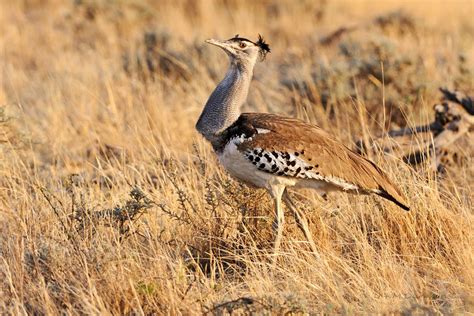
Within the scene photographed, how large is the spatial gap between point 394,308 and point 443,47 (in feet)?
20.0

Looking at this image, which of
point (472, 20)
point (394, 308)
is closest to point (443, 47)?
point (472, 20)

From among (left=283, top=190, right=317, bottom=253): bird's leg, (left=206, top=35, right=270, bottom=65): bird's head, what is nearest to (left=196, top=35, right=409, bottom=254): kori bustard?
(left=283, top=190, right=317, bottom=253): bird's leg

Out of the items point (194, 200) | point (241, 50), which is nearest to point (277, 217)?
point (194, 200)

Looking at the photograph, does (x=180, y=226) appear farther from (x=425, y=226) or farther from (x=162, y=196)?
(x=425, y=226)

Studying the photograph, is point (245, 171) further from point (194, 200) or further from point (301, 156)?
point (194, 200)

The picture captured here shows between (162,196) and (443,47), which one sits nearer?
(162,196)

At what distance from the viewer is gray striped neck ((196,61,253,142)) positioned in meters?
4.49

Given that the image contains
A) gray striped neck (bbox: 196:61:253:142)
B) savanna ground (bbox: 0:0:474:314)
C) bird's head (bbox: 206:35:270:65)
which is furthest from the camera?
bird's head (bbox: 206:35:270:65)

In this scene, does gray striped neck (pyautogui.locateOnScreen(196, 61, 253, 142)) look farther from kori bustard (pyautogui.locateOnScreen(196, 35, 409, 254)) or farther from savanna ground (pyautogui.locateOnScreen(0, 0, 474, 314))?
savanna ground (pyautogui.locateOnScreen(0, 0, 474, 314))

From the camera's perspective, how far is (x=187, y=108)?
715cm

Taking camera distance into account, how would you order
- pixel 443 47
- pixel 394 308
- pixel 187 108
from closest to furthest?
pixel 394 308, pixel 187 108, pixel 443 47

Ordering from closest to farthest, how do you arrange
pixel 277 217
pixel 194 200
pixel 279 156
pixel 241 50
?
pixel 279 156
pixel 277 217
pixel 241 50
pixel 194 200

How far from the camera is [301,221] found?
4.52 m

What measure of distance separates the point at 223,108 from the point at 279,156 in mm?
411
